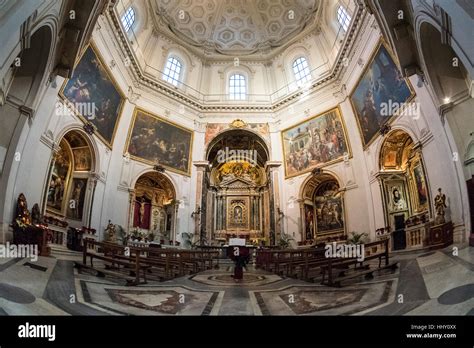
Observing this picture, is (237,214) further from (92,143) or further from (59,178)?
(59,178)

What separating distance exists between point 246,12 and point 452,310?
19820 millimetres

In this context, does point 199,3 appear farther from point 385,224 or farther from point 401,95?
point 385,224

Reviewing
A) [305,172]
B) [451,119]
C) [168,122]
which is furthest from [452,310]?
[168,122]

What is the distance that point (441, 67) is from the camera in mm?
6086

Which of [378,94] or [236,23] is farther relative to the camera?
[236,23]

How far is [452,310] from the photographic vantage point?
333 centimetres

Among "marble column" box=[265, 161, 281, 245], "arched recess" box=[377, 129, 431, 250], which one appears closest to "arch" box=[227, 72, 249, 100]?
"marble column" box=[265, 161, 281, 245]

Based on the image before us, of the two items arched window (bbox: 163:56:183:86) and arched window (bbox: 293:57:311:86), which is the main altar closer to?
arched window (bbox: 293:57:311:86)

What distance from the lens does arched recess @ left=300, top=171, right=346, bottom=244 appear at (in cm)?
1366

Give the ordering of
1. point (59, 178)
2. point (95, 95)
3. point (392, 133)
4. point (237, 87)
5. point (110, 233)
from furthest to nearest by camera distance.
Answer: point (237, 87)
point (110, 233)
point (95, 95)
point (59, 178)
point (392, 133)

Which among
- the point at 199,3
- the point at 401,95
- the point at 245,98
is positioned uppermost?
the point at 199,3

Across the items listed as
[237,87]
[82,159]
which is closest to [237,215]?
[237,87]

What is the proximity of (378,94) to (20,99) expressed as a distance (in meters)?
11.2

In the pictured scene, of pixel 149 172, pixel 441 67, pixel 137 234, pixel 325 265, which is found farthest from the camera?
pixel 149 172
